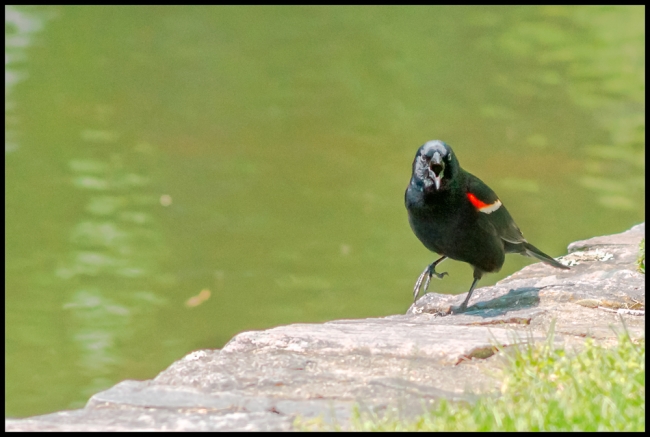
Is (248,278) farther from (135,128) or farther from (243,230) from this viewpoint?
(135,128)

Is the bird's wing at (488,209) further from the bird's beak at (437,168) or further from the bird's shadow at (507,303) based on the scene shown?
the bird's shadow at (507,303)

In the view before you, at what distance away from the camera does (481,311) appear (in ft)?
17.4

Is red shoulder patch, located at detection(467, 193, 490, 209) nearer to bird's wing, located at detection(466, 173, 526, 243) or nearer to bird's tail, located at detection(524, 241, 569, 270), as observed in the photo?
bird's wing, located at detection(466, 173, 526, 243)

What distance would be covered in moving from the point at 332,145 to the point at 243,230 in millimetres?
3121

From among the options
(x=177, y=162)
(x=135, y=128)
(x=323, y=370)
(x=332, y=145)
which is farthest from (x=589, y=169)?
(x=323, y=370)

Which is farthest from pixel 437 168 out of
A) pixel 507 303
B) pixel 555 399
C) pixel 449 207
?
pixel 555 399

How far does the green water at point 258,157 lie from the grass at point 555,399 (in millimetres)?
4760

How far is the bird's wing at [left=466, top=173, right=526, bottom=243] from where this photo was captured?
Answer: 5602mm

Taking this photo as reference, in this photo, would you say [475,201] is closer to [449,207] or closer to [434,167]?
[449,207]

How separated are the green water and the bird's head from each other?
3339 millimetres

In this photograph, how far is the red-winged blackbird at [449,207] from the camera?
5.45m

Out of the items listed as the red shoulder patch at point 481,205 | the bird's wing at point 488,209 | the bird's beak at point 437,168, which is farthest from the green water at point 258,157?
the bird's beak at point 437,168

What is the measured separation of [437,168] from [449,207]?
24cm

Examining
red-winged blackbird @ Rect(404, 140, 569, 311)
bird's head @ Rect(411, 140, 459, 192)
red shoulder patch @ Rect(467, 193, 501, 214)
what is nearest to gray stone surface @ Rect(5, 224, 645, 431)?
red-winged blackbird @ Rect(404, 140, 569, 311)
